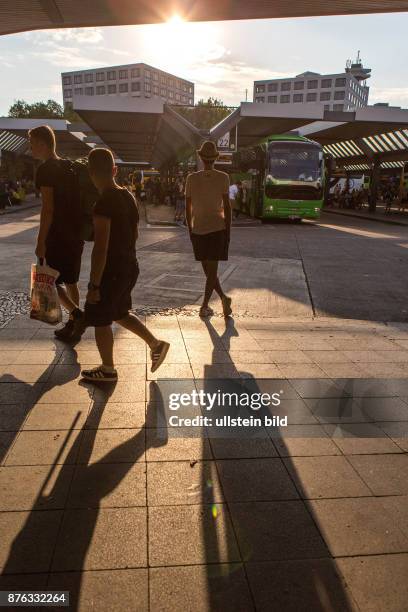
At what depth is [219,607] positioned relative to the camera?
1.68 metres

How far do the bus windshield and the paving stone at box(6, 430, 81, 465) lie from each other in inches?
714

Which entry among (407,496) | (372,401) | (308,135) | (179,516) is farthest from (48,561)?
(308,135)

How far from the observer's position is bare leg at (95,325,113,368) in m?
3.41

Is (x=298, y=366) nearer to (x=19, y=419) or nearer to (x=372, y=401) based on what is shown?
(x=372, y=401)

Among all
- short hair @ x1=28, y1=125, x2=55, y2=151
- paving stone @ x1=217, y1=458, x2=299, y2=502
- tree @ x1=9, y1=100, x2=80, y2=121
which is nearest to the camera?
paving stone @ x1=217, y1=458, x2=299, y2=502

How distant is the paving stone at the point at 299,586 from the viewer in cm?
171

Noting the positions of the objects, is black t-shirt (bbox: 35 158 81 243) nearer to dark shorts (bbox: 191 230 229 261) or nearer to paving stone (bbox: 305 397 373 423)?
dark shorts (bbox: 191 230 229 261)

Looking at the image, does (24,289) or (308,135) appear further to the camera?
(308,135)

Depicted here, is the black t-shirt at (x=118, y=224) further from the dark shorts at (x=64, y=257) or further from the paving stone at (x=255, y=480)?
the paving stone at (x=255, y=480)

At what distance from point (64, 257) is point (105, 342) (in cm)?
126

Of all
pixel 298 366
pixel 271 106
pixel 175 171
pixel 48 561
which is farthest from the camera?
pixel 175 171

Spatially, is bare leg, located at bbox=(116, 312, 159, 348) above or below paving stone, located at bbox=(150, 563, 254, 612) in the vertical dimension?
above

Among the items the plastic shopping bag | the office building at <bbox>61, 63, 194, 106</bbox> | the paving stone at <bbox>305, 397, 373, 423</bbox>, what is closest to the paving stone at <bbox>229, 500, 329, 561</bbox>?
the paving stone at <bbox>305, 397, 373, 423</bbox>

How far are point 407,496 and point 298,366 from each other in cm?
178
